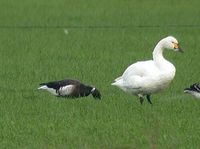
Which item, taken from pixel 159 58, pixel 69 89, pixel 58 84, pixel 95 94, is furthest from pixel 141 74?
pixel 58 84

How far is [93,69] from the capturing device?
18156 millimetres

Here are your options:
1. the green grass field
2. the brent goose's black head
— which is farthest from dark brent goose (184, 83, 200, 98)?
the brent goose's black head

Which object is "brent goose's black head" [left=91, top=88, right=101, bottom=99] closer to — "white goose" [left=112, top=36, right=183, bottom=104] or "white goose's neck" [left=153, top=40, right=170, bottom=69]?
"white goose" [left=112, top=36, right=183, bottom=104]

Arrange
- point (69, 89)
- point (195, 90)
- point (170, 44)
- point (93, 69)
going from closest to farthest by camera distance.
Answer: point (195, 90) < point (69, 89) < point (170, 44) < point (93, 69)

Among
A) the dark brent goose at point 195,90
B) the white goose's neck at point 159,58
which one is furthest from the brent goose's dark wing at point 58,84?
the dark brent goose at point 195,90

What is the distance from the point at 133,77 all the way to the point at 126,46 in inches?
361

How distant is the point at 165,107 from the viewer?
43.7 ft

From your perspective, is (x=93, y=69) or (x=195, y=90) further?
(x=93, y=69)

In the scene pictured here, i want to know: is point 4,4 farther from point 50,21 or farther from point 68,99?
point 68,99

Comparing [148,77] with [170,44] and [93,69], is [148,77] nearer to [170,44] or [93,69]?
[170,44]

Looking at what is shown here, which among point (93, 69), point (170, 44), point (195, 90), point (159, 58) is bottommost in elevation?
point (195, 90)

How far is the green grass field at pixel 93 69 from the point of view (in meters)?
11.0

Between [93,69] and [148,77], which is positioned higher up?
[93,69]

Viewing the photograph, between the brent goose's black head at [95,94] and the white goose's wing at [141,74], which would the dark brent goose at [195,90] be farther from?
the brent goose's black head at [95,94]
